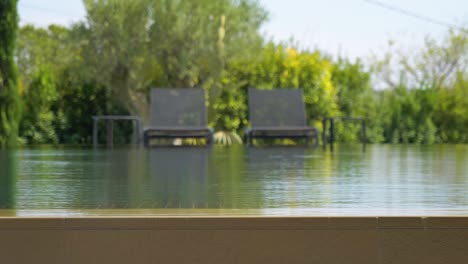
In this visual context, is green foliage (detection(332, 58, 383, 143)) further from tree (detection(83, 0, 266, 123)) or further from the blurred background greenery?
tree (detection(83, 0, 266, 123))

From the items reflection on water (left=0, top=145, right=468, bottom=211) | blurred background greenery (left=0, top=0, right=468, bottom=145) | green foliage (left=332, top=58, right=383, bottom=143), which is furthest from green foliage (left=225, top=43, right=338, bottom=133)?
reflection on water (left=0, top=145, right=468, bottom=211)

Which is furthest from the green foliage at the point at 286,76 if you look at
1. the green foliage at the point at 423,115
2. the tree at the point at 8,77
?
the tree at the point at 8,77

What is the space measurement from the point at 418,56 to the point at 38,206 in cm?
1884

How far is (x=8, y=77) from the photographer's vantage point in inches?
465

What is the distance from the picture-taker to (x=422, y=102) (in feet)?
47.5

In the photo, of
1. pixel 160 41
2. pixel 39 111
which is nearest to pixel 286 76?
pixel 160 41

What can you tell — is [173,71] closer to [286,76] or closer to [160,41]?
[160,41]

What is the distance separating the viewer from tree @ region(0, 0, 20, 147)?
11.6m
